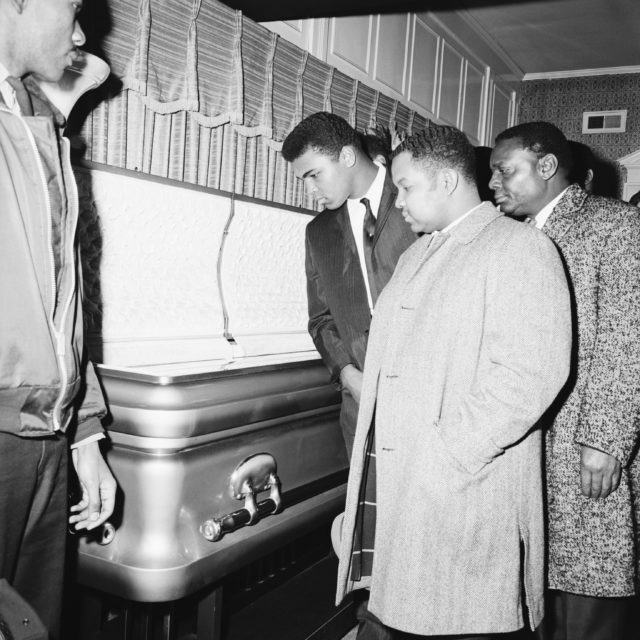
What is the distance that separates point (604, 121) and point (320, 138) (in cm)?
368

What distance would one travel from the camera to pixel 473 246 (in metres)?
1.37

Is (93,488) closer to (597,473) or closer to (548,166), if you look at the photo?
(597,473)

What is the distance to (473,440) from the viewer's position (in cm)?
123

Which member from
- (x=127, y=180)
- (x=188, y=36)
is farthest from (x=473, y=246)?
(x=188, y=36)

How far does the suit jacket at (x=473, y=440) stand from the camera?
124 cm

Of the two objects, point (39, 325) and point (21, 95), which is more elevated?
point (21, 95)

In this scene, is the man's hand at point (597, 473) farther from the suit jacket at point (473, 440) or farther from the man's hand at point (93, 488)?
the man's hand at point (93, 488)

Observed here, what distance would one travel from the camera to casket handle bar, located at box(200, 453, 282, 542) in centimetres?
134

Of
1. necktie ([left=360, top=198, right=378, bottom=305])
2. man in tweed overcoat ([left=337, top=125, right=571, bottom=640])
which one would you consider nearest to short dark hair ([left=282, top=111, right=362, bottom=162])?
necktie ([left=360, top=198, right=378, bottom=305])

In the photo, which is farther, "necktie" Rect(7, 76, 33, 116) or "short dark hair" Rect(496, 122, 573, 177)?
→ "short dark hair" Rect(496, 122, 573, 177)

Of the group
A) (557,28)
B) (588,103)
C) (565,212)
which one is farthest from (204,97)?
(588,103)

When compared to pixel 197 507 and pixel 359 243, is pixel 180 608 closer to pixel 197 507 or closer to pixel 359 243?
pixel 197 507

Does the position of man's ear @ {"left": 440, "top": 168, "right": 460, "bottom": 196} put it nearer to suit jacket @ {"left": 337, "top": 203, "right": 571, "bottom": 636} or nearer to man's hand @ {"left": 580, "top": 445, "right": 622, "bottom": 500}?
suit jacket @ {"left": 337, "top": 203, "right": 571, "bottom": 636}

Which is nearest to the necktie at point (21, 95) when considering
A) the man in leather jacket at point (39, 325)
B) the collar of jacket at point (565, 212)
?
the man in leather jacket at point (39, 325)
